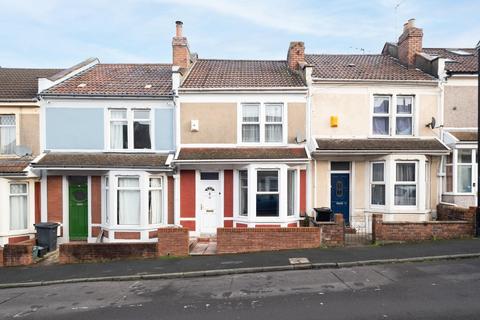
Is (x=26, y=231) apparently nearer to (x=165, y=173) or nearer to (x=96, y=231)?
(x=96, y=231)

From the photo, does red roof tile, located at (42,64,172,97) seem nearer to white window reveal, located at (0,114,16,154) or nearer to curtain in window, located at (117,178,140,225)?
white window reveal, located at (0,114,16,154)

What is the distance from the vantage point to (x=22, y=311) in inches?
273

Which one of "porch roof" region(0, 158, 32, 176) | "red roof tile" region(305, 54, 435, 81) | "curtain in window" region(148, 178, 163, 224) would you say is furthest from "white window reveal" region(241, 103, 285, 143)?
"porch roof" region(0, 158, 32, 176)

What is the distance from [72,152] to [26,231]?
3159 millimetres

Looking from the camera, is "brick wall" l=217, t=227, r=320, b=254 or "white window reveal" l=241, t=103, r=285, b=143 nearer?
"brick wall" l=217, t=227, r=320, b=254

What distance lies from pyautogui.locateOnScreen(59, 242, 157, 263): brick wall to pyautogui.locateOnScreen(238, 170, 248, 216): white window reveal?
3.62 metres

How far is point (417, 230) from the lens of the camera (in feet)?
35.8

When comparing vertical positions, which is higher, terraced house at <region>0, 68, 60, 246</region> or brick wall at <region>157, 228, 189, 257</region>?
terraced house at <region>0, 68, 60, 246</region>

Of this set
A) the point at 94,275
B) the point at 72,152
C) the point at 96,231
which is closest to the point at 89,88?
the point at 72,152

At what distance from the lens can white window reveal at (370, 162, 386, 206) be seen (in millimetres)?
13023

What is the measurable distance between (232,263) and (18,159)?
8830 mm

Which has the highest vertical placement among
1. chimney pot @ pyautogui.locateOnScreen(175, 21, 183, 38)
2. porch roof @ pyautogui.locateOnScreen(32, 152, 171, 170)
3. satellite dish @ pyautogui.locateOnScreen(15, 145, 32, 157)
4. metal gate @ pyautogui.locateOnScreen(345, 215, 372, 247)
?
chimney pot @ pyautogui.locateOnScreen(175, 21, 183, 38)

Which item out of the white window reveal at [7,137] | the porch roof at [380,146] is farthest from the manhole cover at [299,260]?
the white window reveal at [7,137]

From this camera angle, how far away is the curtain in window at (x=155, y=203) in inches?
519
